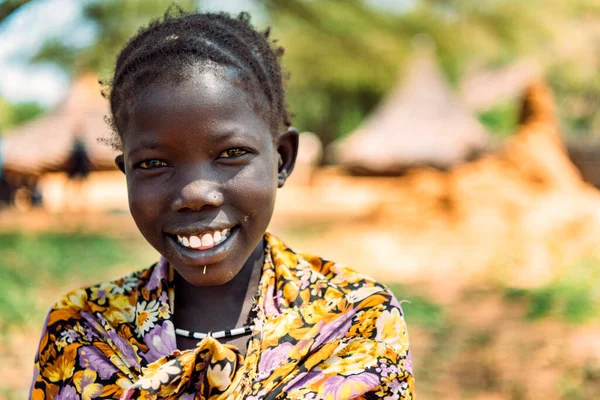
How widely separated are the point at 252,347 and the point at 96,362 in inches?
11.4

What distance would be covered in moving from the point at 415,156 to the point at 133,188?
9.91m

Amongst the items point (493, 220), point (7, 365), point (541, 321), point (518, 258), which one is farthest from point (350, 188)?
point (7, 365)

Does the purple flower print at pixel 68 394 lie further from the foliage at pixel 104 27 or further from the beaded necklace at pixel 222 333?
the foliage at pixel 104 27

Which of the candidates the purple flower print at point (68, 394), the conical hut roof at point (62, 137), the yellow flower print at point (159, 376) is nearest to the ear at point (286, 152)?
the yellow flower print at point (159, 376)

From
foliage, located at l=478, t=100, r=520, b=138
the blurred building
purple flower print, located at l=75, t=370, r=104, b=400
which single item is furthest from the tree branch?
foliage, located at l=478, t=100, r=520, b=138

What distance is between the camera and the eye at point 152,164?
3.84ft

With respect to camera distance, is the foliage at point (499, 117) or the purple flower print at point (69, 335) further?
the foliage at point (499, 117)

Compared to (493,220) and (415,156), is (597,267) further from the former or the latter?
(415,156)

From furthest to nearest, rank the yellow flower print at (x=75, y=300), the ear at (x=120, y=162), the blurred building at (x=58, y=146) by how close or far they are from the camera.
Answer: the blurred building at (x=58, y=146) → the ear at (x=120, y=162) → the yellow flower print at (x=75, y=300)

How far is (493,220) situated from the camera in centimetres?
863

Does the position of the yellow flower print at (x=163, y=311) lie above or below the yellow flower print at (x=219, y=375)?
above

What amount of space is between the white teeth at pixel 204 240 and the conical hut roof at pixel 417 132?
A: 9489 mm

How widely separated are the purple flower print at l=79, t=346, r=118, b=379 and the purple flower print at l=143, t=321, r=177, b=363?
7cm

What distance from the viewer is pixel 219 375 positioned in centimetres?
108
